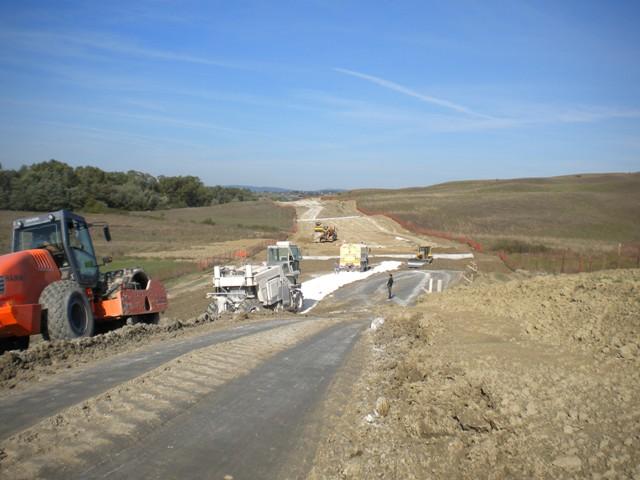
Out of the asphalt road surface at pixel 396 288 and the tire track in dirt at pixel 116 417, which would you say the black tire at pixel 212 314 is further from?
the asphalt road surface at pixel 396 288

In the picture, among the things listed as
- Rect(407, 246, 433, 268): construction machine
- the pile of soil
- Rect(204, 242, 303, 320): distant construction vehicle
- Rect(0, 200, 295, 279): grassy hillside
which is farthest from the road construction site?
Rect(407, 246, 433, 268): construction machine

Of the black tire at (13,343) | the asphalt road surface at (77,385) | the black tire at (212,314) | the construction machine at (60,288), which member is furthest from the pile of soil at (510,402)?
the black tire at (212,314)

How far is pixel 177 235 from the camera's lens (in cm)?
7500

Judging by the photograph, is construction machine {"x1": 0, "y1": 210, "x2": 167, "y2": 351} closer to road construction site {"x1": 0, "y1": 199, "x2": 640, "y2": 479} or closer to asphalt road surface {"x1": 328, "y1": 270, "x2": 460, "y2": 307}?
road construction site {"x1": 0, "y1": 199, "x2": 640, "y2": 479}

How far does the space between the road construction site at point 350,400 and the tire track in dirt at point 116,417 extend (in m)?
0.03

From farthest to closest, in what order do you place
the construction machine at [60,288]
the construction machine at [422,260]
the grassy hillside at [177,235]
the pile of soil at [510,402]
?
the grassy hillside at [177,235] < the construction machine at [422,260] < the construction machine at [60,288] < the pile of soil at [510,402]

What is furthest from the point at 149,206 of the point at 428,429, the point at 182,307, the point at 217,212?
the point at 428,429

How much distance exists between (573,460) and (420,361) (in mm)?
5288

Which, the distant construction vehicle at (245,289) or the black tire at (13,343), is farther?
the distant construction vehicle at (245,289)

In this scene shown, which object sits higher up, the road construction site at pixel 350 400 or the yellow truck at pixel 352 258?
the road construction site at pixel 350 400

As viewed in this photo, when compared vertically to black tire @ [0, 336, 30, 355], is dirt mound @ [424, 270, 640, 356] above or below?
above

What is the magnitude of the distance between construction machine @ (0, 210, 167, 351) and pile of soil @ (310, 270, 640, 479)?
6.43 m

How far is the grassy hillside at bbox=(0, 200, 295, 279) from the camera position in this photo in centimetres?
5078

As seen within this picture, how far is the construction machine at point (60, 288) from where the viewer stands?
1110cm
